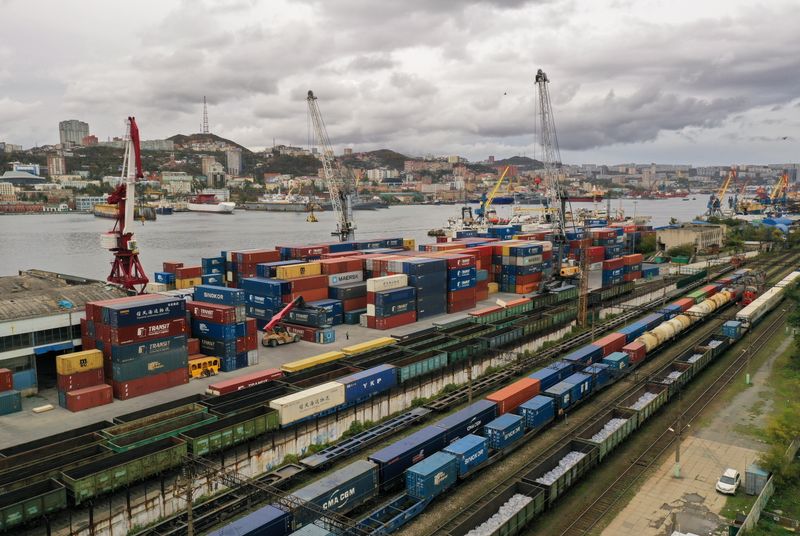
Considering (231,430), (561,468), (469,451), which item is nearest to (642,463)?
(561,468)

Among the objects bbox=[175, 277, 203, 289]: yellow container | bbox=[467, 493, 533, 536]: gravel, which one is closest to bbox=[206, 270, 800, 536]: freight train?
bbox=[467, 493, 533, 536]: gravel

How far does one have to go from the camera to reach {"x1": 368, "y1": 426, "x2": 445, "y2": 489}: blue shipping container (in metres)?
22.5

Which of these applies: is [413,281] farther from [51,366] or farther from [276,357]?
[51,366]

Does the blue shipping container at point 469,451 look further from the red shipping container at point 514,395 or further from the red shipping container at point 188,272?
the red shipping container at point 188,272

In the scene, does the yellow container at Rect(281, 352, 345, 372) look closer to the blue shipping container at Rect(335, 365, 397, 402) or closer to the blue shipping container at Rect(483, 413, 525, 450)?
the blue shipping container at Rect(335, 365, 397, 402)

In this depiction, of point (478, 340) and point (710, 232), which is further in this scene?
point (710, 232)

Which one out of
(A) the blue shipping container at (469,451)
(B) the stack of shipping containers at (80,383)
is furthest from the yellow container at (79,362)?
(A) the blue shipping container at (469,451)

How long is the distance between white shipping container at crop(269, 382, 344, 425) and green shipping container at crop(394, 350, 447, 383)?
5361mm

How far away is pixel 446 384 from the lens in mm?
36000

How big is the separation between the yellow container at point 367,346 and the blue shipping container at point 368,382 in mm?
5562

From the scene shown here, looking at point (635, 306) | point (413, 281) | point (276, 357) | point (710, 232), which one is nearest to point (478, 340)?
point (413, 281)

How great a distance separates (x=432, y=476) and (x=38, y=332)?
2543cm

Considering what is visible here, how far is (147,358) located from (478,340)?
22250 mm

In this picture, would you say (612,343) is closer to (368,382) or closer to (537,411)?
(537,411)
